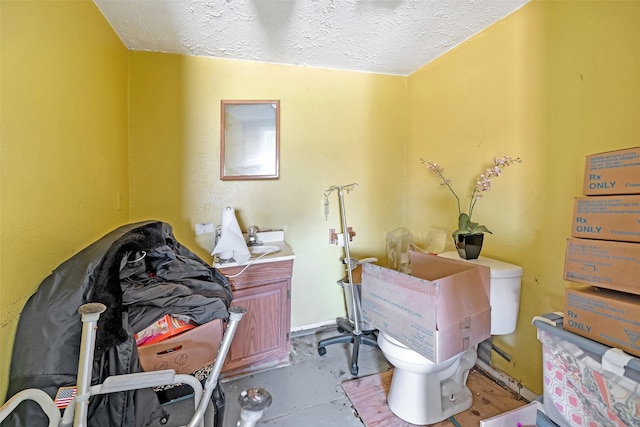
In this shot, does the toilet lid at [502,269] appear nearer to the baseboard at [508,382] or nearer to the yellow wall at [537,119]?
the yellow wall at [537,119]

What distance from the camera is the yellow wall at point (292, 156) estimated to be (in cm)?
196

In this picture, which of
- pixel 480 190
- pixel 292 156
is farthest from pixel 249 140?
pixel 480 190

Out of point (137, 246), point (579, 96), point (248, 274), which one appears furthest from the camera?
point (248, 274)

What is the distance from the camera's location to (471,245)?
1565 millimetres

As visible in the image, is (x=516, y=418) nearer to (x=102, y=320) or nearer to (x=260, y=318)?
(x=260, y=318)

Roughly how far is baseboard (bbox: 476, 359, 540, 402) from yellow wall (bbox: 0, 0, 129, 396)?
2.26 m

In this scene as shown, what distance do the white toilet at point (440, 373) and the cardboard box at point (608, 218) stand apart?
0.65 m

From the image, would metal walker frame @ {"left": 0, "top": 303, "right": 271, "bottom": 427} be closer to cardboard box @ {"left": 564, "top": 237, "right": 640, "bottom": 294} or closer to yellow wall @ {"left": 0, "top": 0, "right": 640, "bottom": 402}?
yellow wall @ {"left": 0, "top": 0, "right": 640, "bottom": 402}

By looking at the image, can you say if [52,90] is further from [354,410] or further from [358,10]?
[354,410]

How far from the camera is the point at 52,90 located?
1.08m

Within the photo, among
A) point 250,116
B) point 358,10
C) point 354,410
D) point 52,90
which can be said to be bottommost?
point 354,410

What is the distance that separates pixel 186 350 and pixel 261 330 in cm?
79

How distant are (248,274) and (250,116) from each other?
1190 mm

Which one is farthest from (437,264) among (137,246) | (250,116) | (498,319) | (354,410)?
(250,116)
